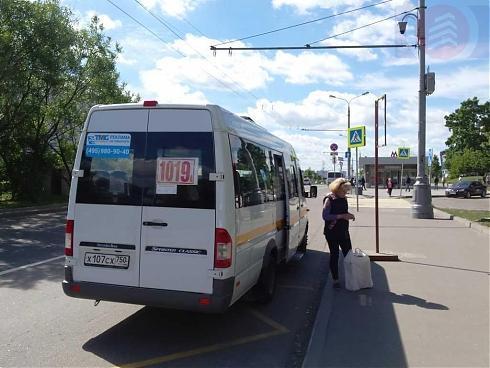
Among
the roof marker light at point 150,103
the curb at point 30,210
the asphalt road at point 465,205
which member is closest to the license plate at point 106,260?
the roof marker light at point 150,103

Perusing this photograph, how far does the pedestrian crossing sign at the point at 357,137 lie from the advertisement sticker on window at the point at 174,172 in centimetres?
1272

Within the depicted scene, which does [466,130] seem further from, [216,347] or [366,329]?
[216,347]

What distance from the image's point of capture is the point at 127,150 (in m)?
5.36

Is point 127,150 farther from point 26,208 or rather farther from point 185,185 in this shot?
point 26,208

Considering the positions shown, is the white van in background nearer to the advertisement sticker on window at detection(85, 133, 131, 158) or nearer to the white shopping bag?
the advertisement sticker on window at detection(85, 133, 131, 158)

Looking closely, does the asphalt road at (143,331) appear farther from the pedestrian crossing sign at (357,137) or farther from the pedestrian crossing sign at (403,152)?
the pedestrian crossing sign at (403,152)

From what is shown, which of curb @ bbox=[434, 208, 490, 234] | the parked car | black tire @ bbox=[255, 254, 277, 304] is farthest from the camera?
the parked car

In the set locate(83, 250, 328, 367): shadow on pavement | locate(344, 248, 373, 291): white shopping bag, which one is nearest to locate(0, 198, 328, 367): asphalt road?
locate(83, 250, 328, 367): shadow on pavement

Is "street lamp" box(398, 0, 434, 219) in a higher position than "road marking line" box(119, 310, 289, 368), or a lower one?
higher

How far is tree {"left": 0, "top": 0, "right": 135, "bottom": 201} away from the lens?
19.5 meters

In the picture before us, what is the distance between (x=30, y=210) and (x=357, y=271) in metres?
16.1

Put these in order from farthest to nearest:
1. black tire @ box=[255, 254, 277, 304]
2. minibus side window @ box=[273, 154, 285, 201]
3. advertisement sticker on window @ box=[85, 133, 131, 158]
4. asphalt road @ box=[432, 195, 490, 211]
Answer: asphalt road @ box=[432, 195, 490, 211] → minibus side window @ box=[273, 154, 285, 201] → black tire @ box=[255, 254, 277, 304] → advertisement sticker on window @ box=[85, 133, 131, 158]

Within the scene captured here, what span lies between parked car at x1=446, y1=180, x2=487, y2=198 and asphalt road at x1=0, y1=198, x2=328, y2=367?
33036 mm

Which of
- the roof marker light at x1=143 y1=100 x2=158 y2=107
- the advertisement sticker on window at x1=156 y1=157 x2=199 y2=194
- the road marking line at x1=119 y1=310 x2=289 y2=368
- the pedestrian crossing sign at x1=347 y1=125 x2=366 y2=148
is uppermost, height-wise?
the pedestrian crossing sign at x1=347 y1=125 x2=366 y2=148
